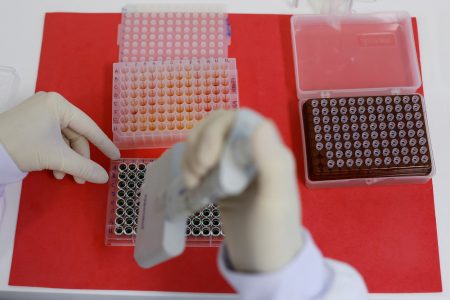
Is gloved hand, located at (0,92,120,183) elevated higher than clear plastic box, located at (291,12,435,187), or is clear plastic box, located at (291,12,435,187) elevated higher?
clear plastic box, located at (291,12,435,187)

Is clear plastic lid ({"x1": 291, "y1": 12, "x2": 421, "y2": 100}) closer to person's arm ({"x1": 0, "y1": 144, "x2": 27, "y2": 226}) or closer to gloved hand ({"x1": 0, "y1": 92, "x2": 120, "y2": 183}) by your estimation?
gloved hand ({"x1": 0, "y1": 92, "x2": 120, "y2": 183})

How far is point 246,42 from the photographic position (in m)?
1.21

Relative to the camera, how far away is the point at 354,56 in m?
1.18

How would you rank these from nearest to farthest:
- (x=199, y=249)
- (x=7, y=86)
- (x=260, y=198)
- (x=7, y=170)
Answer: (x=260, y=198) < (x=7, y=170) < (x=199, y=249) < (x=7, y=86)

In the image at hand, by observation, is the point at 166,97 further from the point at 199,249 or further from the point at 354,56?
the point at 354,56

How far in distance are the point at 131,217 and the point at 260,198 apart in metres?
0.56

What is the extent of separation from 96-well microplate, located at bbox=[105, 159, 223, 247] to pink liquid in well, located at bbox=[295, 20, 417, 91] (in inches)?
17.3

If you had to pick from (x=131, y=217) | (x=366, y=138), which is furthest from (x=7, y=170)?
(x=366, y=138)

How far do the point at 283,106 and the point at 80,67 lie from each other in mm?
575

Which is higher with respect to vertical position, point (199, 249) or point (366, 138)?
point (366, 138)

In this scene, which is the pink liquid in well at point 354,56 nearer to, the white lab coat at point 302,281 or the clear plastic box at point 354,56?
the clear plastic box at point 354,56

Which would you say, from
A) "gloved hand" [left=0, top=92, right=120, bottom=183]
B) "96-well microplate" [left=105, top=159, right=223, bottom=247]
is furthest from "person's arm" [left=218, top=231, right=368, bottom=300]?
"gloved hand" [left=0, top=92, right=120, bottom=183]

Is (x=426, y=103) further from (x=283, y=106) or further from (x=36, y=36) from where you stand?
(x=36, y=36)

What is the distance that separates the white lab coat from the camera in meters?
0.59
